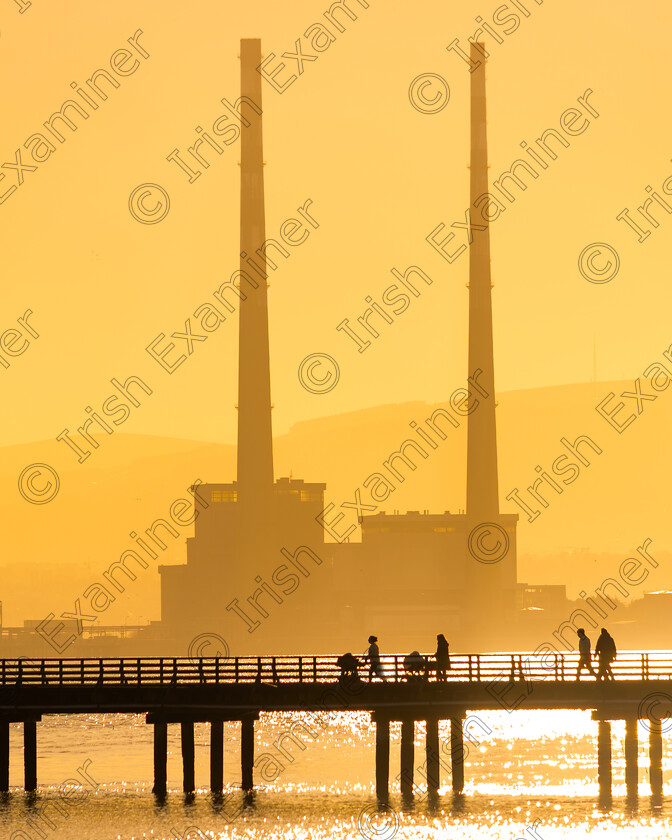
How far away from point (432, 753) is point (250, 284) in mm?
105136

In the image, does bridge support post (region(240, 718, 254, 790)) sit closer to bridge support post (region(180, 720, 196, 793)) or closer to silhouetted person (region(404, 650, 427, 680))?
bridge support post (region(180, 720, 196, 793))

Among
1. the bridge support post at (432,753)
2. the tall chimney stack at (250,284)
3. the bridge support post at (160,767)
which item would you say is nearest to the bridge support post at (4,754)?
the bridge support post at (160,767)

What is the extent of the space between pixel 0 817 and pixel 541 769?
3019 centimetres

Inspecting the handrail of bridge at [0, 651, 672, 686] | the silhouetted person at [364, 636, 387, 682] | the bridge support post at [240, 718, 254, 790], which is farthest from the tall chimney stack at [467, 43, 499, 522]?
the silhouetted person at [364, 636, 387, 682]

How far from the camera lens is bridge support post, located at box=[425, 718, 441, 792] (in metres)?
55.1

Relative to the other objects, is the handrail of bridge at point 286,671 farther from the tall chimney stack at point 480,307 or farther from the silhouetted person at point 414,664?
the tall chimney stack at point 480,307

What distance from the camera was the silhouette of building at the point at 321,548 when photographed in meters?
158

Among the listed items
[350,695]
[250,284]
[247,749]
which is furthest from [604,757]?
[250,284]

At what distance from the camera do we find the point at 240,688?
170 feet

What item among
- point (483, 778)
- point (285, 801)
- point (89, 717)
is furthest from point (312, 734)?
point (285, 801)

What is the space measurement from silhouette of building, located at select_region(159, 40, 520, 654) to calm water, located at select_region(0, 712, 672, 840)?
69130 millimetres

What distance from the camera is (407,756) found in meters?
56.2

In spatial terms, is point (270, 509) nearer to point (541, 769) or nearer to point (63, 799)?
point (541, 769)

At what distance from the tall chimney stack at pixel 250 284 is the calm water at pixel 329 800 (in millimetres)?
66219
